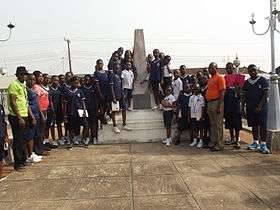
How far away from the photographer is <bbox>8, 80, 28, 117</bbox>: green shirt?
813 cm

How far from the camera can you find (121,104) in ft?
39.1

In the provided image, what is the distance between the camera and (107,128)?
474 inches

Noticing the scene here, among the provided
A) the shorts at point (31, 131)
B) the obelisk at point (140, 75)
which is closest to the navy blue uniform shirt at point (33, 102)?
the shorts at point (31, 131)

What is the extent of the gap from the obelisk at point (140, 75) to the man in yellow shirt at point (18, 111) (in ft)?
18.2

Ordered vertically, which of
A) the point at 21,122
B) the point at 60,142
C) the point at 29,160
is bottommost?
the point at 60,142

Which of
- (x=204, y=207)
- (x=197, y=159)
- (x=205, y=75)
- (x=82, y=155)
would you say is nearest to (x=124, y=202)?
(x=204, y=207)

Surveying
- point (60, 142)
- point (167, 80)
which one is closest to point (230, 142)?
point (167, 80)

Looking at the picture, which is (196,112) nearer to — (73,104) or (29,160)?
(73,104)

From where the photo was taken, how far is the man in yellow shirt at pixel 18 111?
8.13 metres

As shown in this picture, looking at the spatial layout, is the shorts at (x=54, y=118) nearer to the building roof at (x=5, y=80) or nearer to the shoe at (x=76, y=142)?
the shoe at (x=76, y=142)

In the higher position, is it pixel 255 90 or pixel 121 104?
pixel 255 90

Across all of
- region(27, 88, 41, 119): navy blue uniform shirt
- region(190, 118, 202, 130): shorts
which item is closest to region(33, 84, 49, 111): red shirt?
region(27, 88, 41, 119): navy blue uniform shirt

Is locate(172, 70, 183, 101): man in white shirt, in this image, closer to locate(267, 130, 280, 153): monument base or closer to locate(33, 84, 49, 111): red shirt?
locate(267, 130, 280, 153): monument base

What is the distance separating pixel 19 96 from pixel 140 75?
6414 mm
